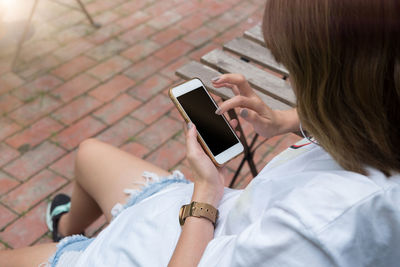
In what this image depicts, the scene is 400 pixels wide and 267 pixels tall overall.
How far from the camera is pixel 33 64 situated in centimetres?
332

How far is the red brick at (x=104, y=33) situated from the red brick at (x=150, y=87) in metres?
0.70

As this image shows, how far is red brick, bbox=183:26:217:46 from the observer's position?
364 cm

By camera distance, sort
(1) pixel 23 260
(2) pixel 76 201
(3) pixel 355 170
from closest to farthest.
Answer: (3) pixel 355 170 → (1) pixel 23 260 → (2) pixel 76 201

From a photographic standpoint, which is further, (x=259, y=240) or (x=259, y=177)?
(x=259, y=177)

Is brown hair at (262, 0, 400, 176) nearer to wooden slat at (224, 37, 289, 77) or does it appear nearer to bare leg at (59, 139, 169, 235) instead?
bare leg at (59, 139, 169, 235)

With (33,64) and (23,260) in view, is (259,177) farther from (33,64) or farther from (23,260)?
(33,64)

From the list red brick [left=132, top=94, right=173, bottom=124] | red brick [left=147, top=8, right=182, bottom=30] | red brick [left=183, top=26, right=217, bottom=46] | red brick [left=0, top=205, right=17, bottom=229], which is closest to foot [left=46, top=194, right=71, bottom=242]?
red brick [left=0, top=205, right=17, bottom=229]

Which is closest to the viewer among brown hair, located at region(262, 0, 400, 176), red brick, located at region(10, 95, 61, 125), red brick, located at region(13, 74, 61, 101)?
brown hair, located at region(262, 0, 400, 176)

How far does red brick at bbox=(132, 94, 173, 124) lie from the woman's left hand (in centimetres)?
157

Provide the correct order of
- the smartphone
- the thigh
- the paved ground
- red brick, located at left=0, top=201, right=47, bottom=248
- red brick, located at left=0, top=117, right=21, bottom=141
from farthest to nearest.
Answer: red brick, located at left=0, top=117, right=21, bottom=141, the paved ground, red brick, located at left=0, top=201, right=47, bottom=248, the thigh, the smartphone

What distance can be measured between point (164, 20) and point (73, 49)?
909 millimetres

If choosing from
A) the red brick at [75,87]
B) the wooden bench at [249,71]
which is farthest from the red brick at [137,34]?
the wooden bench at [249,71]

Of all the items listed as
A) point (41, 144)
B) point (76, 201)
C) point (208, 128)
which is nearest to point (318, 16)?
point (208, 128)

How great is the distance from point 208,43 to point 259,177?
2589 millimetres
